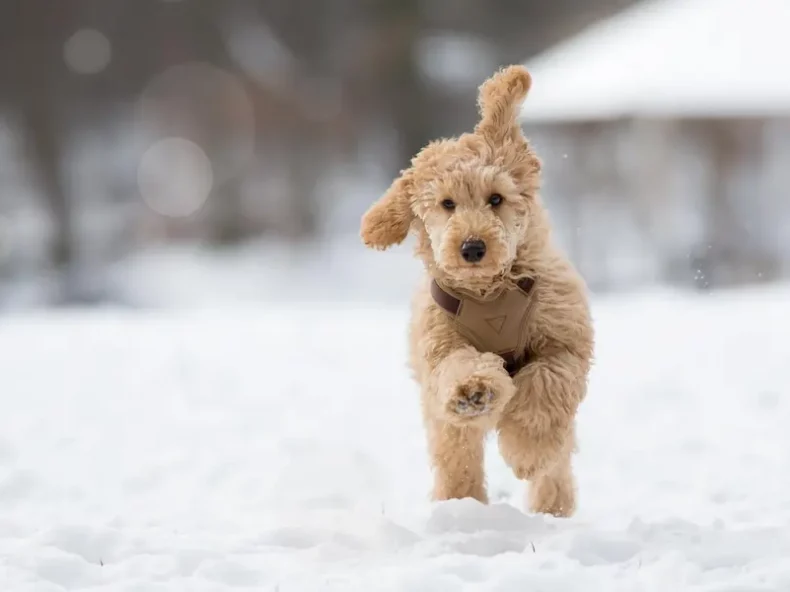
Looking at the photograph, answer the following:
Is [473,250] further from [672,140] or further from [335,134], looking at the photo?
[335,134]

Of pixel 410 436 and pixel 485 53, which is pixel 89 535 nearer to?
pixel 410 436

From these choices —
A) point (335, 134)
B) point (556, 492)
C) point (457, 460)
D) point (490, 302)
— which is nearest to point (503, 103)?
point (490, 302)

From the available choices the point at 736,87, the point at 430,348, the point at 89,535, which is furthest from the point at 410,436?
the point at 736,87

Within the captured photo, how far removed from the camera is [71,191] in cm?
2072

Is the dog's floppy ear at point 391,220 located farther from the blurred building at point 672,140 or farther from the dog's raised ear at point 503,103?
the blurred building at point 672,140

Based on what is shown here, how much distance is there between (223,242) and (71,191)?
375 centimetres

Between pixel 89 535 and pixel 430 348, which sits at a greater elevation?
pixel 430 348

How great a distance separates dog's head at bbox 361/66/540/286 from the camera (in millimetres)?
3553

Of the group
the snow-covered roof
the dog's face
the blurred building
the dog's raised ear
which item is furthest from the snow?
the blurred building

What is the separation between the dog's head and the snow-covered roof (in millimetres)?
11585

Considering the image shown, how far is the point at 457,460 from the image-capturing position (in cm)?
411

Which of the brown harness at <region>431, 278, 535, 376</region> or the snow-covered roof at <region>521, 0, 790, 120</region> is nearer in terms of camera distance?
the brown harness at <region>431, 278, 535, 376</region>

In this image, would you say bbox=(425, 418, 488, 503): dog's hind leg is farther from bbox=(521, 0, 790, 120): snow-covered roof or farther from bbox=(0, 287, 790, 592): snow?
bbox=(521, 0, 790, 120): snow-covered roof

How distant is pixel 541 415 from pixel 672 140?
1463cm
